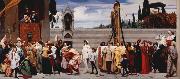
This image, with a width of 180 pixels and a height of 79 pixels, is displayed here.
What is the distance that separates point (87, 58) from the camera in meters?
14.2

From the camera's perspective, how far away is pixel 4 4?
560 inches

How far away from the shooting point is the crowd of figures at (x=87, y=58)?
14148 mm

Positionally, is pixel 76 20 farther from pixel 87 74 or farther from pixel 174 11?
pixel 174 11

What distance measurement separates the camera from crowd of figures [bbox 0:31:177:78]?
46.4 feet

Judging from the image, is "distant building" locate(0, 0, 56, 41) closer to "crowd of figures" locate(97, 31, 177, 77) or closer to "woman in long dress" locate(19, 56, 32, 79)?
"woman in long dress" locate(19, 56, 32, 79)

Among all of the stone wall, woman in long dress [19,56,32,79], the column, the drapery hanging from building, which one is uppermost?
the drapery hanging from building

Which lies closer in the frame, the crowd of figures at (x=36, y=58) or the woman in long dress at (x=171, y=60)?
the woman in long dress at (x=171, y=60)

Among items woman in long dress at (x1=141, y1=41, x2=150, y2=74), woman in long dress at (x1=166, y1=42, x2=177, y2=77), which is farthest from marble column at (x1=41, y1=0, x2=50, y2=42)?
woman in long dress at (x1=166, y1=42, x2=177, y2=77)

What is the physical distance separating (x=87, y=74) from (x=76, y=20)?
1.47 metres

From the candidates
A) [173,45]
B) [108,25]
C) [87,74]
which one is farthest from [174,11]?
[87,74]

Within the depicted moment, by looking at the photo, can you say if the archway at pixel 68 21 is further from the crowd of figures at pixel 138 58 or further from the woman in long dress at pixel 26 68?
the woman in long dress at pixel 26 68

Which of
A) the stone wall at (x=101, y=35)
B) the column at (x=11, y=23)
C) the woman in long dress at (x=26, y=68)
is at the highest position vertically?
the column at (x=11, y=23)

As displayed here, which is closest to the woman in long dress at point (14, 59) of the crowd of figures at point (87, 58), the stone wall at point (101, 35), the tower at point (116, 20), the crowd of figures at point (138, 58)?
the crowd of figures at point (87, 58)

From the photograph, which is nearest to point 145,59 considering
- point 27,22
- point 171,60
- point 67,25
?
point 171,60
